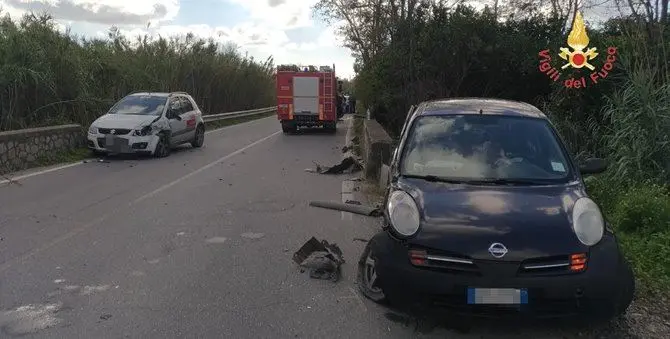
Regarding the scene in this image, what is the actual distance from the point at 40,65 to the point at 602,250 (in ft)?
47.5

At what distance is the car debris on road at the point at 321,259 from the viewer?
5781mm

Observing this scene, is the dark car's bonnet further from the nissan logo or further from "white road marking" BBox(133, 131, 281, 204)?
"white road marking" BBox(133, 131, 281, 204)

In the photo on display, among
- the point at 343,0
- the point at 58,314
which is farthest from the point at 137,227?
the point at 343,0

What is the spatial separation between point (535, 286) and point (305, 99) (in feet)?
77.0

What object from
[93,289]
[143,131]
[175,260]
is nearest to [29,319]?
[93,289]

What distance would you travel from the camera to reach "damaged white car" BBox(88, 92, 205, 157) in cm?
1490

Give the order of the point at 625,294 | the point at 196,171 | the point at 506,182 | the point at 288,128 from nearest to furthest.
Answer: the point at 625,294
the point at 506,182
the point at 196,171
the point at 288,128

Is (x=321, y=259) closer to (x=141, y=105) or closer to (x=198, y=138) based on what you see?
(x=141, y=105)

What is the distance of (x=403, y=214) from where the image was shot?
14.8 ft

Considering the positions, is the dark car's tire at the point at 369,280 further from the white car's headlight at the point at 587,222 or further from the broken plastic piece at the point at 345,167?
the broken plastic piece at the point at 345,167

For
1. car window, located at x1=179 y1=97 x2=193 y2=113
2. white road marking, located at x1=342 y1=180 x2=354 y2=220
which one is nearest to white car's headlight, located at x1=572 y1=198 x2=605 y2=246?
white road marking, located at x1=342 y1=180 x2=354 y2=220

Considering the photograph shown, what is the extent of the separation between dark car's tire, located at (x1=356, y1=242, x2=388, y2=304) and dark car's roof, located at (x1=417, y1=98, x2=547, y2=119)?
5.34 feet

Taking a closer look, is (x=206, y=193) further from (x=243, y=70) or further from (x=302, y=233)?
(x=243, y=70)

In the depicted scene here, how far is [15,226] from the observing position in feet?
25.3
